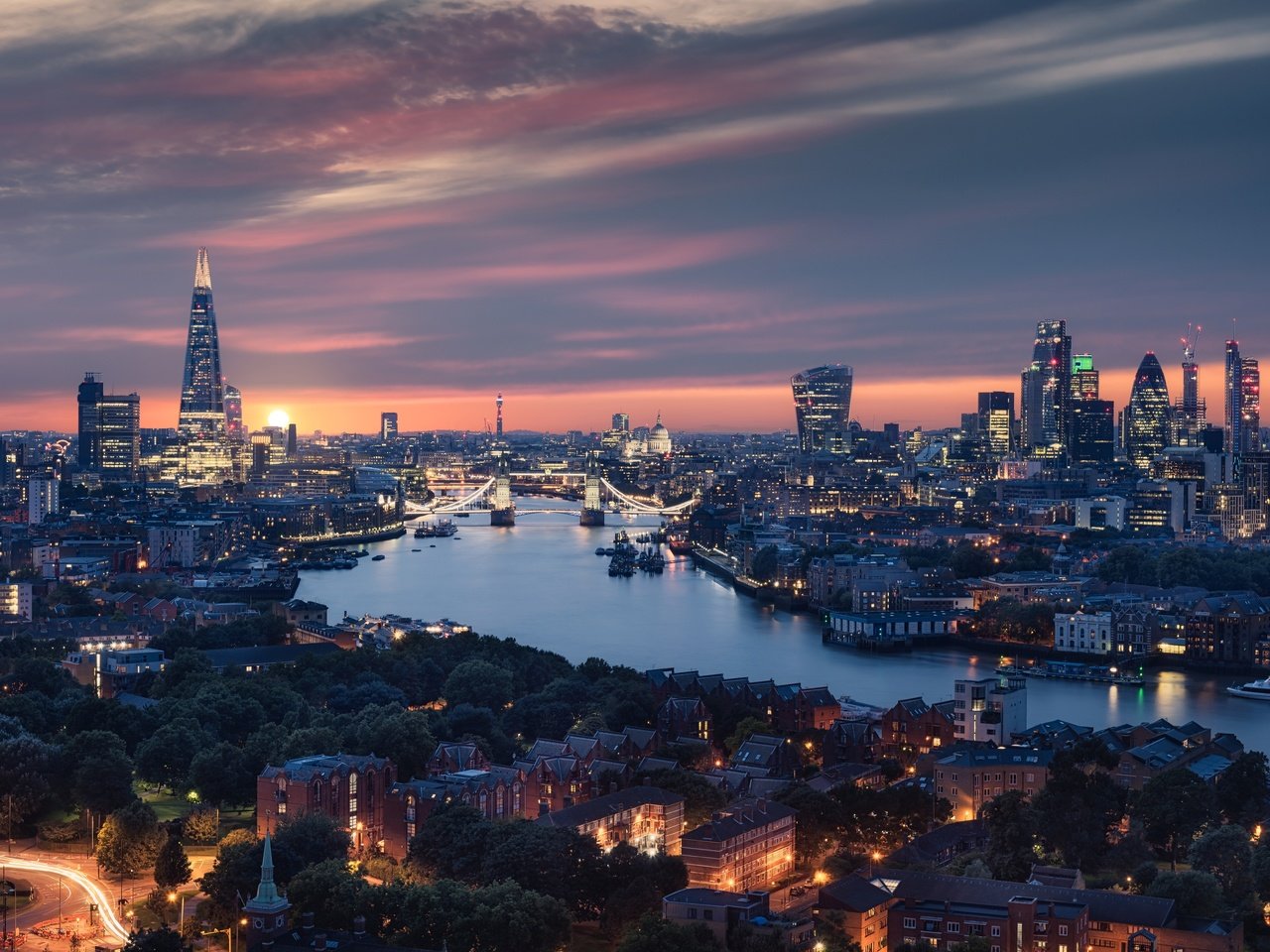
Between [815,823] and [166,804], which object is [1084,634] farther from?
[166,804]

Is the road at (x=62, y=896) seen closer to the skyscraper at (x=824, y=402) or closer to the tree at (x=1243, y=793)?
the tree at (x=1243, y=793)

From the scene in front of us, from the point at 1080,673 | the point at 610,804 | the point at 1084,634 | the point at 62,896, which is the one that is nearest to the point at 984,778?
the point at 610,804

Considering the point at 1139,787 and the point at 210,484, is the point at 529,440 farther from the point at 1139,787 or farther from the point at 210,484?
the point at 1139,787

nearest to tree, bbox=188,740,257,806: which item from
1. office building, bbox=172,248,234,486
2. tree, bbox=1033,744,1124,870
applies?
tree, bbox=1033,744,1124,870

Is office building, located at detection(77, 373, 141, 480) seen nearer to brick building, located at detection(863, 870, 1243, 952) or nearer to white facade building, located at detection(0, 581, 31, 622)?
white facade building, located at detection(0, 581, 31, 622)

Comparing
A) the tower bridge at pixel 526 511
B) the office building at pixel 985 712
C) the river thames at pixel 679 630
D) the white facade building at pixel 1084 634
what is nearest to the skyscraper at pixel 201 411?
the tower bridge at pixel 526 511
